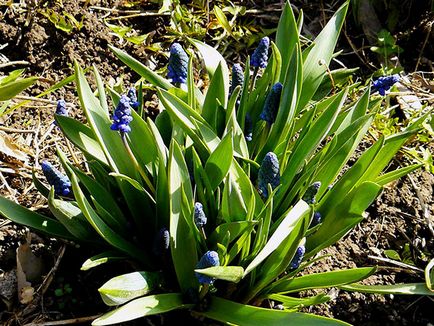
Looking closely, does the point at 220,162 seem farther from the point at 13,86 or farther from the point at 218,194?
the point at 13,86

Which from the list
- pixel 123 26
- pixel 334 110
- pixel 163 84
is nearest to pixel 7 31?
pixel 123 26

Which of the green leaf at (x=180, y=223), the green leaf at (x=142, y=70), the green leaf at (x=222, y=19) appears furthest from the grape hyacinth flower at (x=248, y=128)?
the green leaf at (x=222, y=19)

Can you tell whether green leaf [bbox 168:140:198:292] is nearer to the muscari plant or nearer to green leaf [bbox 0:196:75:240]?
the muscari plant

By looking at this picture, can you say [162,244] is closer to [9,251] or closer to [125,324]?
[125,324]

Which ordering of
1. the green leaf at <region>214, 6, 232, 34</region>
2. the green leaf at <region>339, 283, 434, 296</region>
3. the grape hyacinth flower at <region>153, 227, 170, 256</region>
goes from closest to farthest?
the grape hyacinth flower at <region>153, 227, 170, 256</region> < the green leaf at <region>339, 283, 434, 296</region> < the green leaf at <region>214, 6, 232, 34</region>

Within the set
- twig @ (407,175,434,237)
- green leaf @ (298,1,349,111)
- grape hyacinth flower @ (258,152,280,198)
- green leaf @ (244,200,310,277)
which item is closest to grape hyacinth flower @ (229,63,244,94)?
green leaf @ (298,1,349,111)

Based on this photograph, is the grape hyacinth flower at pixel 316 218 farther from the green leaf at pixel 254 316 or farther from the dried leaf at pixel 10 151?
the dried leaf at pixel 10 151

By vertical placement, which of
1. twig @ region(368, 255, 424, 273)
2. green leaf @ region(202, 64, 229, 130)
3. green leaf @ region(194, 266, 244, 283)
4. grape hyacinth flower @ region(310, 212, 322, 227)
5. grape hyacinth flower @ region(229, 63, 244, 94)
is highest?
grape hyacinth flower @ region(229, 63, 244, 94)
